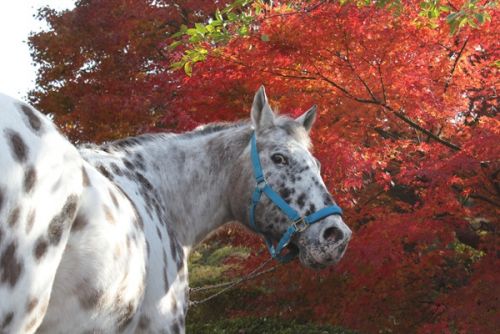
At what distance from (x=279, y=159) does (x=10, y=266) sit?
2.24 m

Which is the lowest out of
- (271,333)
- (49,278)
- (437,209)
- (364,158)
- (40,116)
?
(271,333)

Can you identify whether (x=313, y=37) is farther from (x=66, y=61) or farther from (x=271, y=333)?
(x=66, y=61)

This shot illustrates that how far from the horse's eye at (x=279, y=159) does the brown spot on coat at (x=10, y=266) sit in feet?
7.14

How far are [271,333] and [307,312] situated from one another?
132 centimetres

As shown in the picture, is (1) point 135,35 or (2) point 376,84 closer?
(2) point 376,84

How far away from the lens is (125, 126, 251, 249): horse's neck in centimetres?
455

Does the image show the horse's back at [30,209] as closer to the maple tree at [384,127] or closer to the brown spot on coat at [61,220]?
the brown spot on coat at [61,220]

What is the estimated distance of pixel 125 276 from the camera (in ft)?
10.6

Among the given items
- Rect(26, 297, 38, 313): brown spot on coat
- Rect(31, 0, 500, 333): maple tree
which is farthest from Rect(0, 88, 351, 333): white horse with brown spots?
Rect(31, 0, 500, 333): maple tree

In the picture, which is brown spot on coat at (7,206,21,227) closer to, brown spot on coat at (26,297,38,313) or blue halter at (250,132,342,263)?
brown spot on coat at (26,297,38,313)

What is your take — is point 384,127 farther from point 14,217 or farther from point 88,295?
point 14,217

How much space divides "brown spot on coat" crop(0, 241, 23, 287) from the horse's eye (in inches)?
85.7

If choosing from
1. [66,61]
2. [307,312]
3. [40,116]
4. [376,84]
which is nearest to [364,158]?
[376,84]

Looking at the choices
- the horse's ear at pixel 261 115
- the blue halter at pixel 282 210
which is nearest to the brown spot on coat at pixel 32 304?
the blue halter at pixel 282 210
